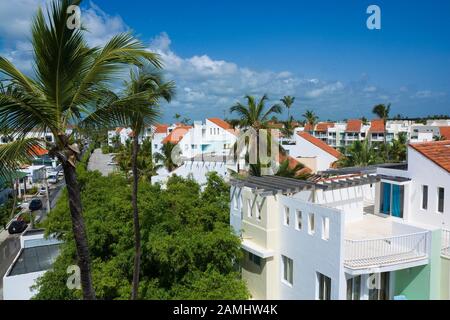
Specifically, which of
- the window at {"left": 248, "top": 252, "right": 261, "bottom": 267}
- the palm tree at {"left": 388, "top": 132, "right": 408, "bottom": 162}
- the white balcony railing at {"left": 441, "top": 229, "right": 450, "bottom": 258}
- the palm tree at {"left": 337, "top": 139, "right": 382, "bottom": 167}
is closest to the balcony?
the white balcony railing at {"left": 441, "top": 229, "right": 450, "bottom": 258}

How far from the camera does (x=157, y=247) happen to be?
13.6 meters

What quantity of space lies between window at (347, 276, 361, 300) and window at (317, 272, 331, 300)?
658mm

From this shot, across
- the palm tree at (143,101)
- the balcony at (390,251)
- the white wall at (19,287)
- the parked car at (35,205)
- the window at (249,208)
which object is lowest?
the parked car at (35,205)

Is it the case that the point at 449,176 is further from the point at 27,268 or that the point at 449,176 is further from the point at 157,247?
the point at 27,268

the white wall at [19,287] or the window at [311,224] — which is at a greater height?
the window at [311,224]

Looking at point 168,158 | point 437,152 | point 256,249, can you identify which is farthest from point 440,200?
point 168,158

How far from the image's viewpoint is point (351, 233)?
14180 millimetres

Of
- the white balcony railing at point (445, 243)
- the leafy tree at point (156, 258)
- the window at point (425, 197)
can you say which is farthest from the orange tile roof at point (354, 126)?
the white balcony railing at point (445, 243)

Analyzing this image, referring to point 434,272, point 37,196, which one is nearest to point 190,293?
point 434,272

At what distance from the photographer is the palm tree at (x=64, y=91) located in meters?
5.03

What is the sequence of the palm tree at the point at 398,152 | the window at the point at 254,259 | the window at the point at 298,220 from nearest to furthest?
the window at the point at 298,220 < the window at the point at 254,259 < the palm tree at the point at 398,152

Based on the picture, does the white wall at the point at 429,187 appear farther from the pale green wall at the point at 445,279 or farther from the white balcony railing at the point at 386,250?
the white balcony railing at the point at 386,250

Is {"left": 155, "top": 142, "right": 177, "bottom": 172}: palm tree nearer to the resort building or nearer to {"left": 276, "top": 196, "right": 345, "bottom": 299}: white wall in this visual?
the resort building

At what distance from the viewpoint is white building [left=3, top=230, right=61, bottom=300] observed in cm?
1797
